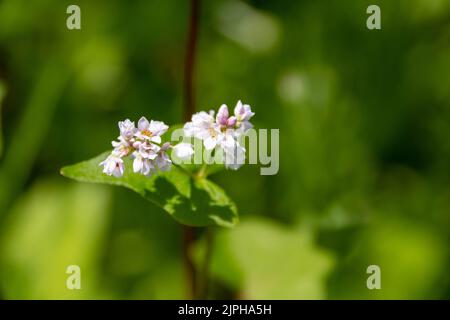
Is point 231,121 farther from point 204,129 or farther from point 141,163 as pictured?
point 141,163

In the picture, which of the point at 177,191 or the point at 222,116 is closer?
the point at 222,116

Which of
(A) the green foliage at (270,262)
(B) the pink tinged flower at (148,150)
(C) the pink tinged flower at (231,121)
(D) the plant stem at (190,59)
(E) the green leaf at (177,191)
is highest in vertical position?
(D) the plant stem at (190,59)

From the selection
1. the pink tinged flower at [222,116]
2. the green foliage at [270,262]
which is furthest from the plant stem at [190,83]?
the pink tinged flower at [222,116]

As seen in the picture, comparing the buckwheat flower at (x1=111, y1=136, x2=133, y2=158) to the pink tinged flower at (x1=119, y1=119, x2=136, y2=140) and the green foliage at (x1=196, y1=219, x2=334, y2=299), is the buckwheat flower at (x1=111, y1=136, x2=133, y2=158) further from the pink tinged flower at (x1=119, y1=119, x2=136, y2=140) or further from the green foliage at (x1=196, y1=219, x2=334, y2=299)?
the green foliage at (x1=196, y1=219, x2=334, y2=299)

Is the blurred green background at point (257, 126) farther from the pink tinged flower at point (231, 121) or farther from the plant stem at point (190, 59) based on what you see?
the pink tinged flower at point (231, 121)

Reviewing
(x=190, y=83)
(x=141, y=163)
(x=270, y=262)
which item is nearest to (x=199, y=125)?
(x=141, y=163)

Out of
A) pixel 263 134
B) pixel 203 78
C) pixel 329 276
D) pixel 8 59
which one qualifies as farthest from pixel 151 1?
pixel 329 276
